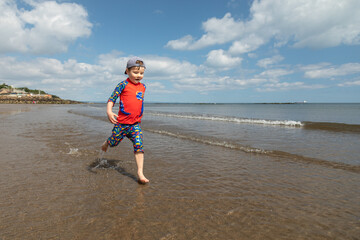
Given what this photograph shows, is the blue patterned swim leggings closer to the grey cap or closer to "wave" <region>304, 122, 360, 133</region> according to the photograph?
the grey cap

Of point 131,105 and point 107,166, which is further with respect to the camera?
point 107,166

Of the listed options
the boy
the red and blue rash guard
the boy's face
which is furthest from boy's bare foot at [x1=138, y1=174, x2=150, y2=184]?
the boy's face

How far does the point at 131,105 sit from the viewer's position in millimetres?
3646

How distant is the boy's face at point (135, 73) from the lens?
141 inches

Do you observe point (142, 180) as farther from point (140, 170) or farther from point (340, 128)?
point (340, 128)

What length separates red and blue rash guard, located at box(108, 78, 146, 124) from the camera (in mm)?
3621

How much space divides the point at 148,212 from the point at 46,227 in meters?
1.14

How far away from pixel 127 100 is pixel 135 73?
52 centimetres

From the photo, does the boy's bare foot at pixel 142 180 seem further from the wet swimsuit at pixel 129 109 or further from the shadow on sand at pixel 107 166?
the wet swimsuit at pixel 129 109

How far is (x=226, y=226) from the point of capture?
229 cm

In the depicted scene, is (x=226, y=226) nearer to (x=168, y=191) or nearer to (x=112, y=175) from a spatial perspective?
(x=168, y=191)

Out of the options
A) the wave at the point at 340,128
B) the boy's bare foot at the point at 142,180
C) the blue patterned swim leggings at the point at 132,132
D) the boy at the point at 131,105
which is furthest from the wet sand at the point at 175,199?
the wave at the point at 340,128

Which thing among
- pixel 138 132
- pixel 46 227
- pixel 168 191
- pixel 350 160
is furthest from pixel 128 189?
pixel 350 160

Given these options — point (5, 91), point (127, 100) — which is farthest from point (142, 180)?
point (5, 91)
